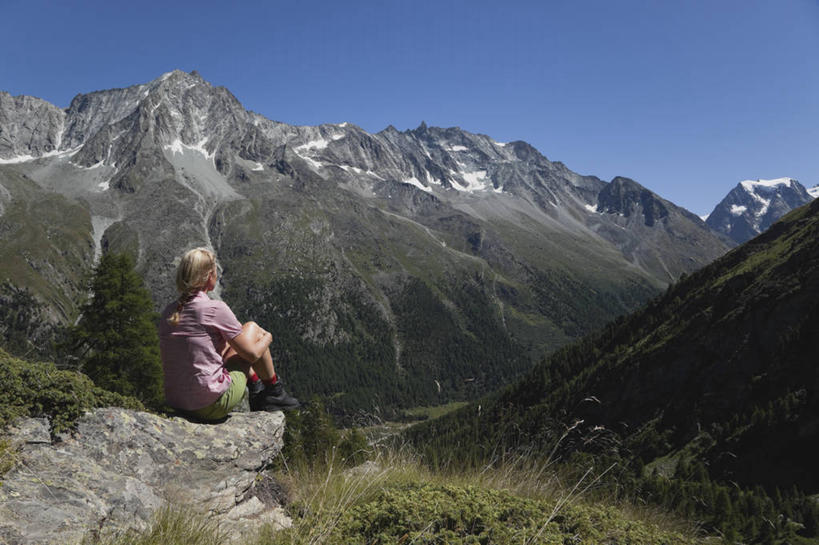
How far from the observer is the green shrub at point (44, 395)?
461 centimetres

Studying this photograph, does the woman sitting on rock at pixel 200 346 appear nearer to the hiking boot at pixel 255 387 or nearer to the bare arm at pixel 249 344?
the bare arm at pixel 249 344

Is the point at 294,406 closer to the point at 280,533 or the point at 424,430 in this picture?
the point at 280,533

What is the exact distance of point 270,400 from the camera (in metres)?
7.36

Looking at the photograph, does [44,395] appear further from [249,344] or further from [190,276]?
[249,344]

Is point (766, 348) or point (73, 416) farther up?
point (73, 416)

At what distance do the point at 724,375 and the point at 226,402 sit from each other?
3479 inches

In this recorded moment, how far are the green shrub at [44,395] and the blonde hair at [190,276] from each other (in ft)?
4.39

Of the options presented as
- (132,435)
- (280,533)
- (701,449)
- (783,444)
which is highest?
(132,435)

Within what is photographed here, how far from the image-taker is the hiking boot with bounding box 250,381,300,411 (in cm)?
734

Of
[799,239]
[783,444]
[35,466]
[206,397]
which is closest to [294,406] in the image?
[206,397]

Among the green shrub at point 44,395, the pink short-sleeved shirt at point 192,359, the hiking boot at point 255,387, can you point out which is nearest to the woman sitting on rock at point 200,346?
the pink short-sleeved shirt at point 192,359

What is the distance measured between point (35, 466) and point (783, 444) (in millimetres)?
70612

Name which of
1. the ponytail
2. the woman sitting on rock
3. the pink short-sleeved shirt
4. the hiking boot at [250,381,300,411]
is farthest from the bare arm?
the hiking boot at [250,381,300,411]

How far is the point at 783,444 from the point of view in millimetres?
50531
